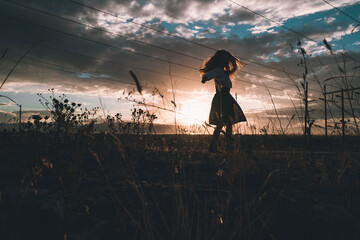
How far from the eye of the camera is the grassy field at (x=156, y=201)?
43.2 inches

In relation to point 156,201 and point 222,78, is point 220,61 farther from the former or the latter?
point 156,201

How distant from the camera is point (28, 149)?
7.86ft

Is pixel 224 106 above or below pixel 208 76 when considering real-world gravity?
below

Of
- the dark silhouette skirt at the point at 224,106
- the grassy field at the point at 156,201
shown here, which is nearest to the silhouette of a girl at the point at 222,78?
the dark silhouette skirt at the point at 224,106

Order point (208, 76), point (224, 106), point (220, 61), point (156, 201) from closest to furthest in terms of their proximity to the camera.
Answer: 1. point (156, 201)
2. point (208, 76)
3. point (224, 106)
4. point (220, 61)

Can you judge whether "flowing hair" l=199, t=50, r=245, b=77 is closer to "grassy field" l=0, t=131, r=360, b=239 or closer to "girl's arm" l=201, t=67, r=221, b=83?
"girl's arm" l=201, t=67, r=221, b=83

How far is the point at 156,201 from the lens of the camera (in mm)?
1636

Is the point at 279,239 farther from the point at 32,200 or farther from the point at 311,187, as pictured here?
the point at 32,200

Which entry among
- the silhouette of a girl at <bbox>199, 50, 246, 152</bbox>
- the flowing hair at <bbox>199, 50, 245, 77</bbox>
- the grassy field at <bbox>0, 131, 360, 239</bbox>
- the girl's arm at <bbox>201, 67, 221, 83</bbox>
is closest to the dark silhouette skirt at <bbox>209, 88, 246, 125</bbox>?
the silhouette of a girl at <bbox>199, 50, 246, 152</bbox>

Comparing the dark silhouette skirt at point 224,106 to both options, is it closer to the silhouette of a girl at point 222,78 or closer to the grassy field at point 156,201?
the silhouette of a girl at point 222,78

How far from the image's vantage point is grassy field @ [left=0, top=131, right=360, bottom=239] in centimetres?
110

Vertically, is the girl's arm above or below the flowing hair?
below

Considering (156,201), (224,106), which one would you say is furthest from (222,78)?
(156,201)

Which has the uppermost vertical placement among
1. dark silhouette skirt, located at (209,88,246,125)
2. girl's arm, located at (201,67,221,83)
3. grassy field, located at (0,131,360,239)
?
girl's arm, located at (201,67,221,83)
